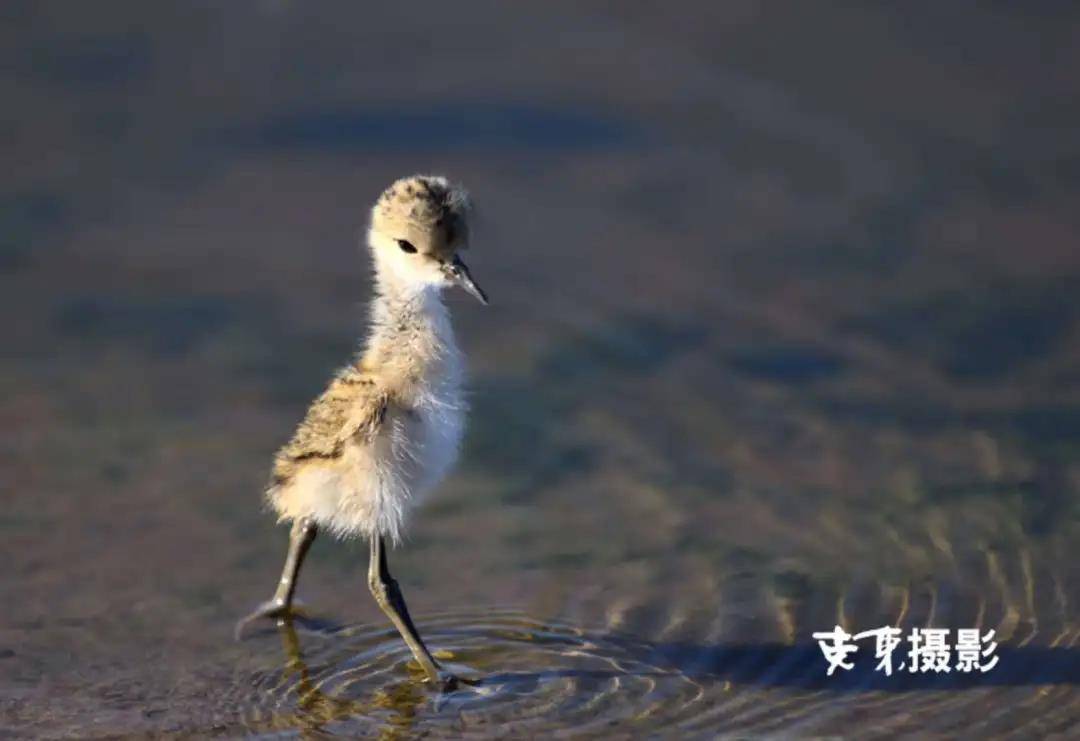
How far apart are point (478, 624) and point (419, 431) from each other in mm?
731

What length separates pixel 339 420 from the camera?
18.3 feet

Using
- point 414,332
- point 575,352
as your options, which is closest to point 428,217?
point 414,332

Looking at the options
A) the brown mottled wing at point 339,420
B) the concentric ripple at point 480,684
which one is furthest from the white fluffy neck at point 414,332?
the concentric ripple at point 480,684

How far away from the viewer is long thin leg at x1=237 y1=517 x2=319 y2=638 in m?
5.91

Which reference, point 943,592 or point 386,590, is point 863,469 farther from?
point 386,590

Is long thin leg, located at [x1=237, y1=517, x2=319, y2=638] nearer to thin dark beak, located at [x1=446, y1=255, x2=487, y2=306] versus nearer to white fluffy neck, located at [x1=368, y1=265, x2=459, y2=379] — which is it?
white fluffy neck, located at [x1=368, y1=265, x2=459, y2=379]

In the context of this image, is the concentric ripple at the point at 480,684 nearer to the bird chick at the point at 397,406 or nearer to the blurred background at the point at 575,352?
the blurred background at the point at 575,352

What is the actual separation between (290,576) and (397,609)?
0.40 m

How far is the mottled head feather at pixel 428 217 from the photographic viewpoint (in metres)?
5.60

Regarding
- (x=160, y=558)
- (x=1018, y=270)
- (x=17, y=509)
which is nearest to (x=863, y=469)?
(x=1018, y=270)

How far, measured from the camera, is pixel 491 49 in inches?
356

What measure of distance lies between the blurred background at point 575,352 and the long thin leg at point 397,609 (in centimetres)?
10

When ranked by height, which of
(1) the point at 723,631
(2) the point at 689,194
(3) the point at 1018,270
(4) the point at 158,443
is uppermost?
(2) the point at 689,194

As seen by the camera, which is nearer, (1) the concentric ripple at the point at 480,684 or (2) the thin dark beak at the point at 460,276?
(1) the concentric ripple at the point at 480,684
